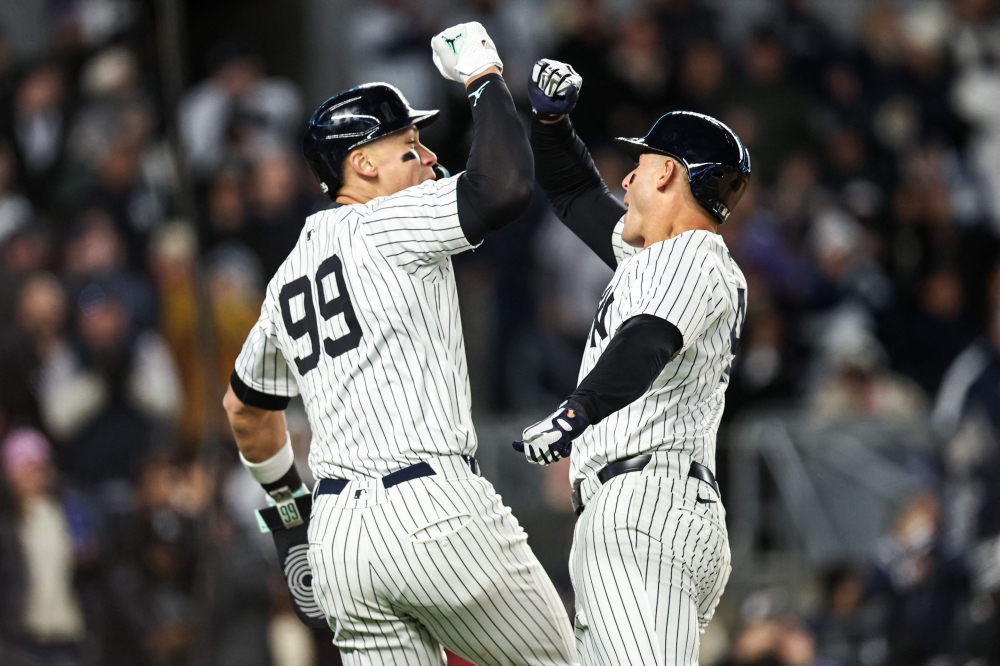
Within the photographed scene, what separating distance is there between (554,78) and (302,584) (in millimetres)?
1595

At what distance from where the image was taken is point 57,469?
780 centimetres

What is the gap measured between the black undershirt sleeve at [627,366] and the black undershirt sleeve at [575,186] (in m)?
0.80

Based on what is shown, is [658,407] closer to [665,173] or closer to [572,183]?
[665,173]

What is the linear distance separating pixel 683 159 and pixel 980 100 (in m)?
7.84

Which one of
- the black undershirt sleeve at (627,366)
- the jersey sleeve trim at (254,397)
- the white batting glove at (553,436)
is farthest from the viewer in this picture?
the jersey sleeve trim at (254,397)

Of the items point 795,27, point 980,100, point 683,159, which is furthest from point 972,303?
point 683,159

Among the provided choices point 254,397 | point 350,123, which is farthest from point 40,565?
point 350,123

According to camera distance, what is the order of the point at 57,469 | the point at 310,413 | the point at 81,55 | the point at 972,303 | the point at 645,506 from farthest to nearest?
1. the point at 972,303
2. the point at 81,55
3. the point at 57,469
4. the point at 310,413
5. the point at 645,506

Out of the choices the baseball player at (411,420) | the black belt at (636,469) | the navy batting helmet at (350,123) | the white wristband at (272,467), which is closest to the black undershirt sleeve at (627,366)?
the black belt at (636,469)

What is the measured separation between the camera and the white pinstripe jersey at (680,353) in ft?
11.3

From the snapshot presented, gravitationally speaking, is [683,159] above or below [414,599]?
above

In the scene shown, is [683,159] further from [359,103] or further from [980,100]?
[980,100]

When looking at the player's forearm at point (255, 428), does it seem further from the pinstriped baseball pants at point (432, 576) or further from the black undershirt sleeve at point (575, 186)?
the black undershirt sleeve at point (575, 186)

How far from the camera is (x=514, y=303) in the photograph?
9.21 meters
